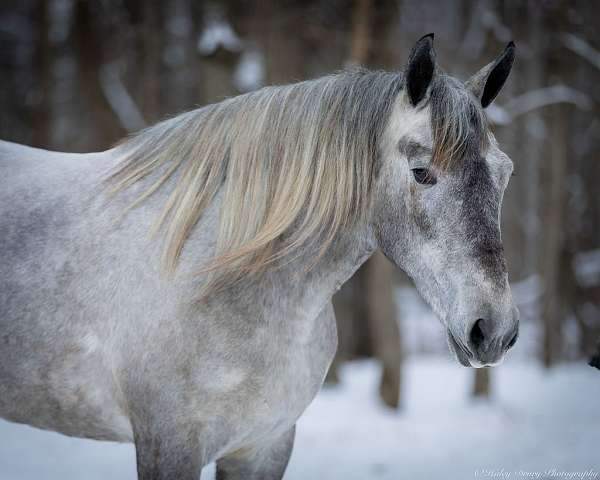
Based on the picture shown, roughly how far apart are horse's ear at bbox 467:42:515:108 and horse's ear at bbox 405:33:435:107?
328 millimetres

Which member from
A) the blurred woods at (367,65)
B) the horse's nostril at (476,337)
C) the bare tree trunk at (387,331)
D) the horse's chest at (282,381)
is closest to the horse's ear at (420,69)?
the horse's nostril at (476,337)

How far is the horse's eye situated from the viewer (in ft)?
7.07

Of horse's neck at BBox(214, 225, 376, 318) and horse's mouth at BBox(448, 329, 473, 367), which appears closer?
horse's mouth at BBox(448, 329, 473, 367)

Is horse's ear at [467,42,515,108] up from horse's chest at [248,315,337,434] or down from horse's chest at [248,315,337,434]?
up

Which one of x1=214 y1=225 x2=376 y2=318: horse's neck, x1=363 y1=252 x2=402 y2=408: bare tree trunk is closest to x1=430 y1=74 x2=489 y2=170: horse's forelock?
x1=214 y1=225 x2=376 y2=318: horse's neck

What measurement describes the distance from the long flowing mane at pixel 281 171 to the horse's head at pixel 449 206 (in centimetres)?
10

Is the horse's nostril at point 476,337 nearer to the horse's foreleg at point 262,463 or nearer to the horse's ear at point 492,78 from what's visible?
the horse's ear at point 492,78

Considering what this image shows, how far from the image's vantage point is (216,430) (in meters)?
2.31

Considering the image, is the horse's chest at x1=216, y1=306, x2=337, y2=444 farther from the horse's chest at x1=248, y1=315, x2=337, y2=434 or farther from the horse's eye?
the horse's eye

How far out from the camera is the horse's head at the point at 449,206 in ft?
6.69

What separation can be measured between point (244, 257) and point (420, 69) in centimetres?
93

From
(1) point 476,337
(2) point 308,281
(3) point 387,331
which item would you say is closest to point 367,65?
(3) point 387,331

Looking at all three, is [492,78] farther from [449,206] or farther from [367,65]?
[367,65]

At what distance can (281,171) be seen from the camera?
242cm
